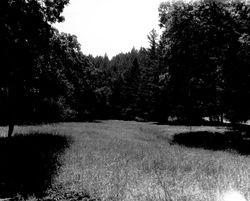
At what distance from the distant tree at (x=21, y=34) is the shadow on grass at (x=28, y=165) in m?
4.27

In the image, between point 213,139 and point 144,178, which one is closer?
point 144,178

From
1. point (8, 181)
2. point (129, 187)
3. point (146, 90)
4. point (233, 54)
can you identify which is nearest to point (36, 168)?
point (8, 181)

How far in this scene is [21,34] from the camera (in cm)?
1449

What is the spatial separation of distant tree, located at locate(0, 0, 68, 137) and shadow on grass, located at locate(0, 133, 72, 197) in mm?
4272

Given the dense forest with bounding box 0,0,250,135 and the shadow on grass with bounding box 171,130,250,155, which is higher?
the dense forest with bounding box 0,0,250,135

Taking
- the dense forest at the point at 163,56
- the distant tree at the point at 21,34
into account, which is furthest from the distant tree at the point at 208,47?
the distant tree at the point at 21,34

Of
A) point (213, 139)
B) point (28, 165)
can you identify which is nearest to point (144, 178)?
point (28, 165)

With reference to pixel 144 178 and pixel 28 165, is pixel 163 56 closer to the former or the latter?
pixel 28 165

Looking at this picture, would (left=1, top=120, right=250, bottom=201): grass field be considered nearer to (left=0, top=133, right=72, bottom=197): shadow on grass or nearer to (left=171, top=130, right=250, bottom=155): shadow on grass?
(left=0, top=133, right=72, bottom=197): shadow on grass

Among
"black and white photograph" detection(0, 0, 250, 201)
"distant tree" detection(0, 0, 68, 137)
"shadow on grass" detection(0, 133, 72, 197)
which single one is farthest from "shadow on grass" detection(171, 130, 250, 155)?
"distant tree" detection(0, 0, 68, 137)

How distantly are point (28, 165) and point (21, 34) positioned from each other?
6.98 metres

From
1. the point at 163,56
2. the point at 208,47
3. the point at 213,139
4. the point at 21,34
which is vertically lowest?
the point at 213,139

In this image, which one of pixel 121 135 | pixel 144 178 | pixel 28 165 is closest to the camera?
pixel 144 178

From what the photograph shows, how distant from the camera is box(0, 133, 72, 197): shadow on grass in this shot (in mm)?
9789
